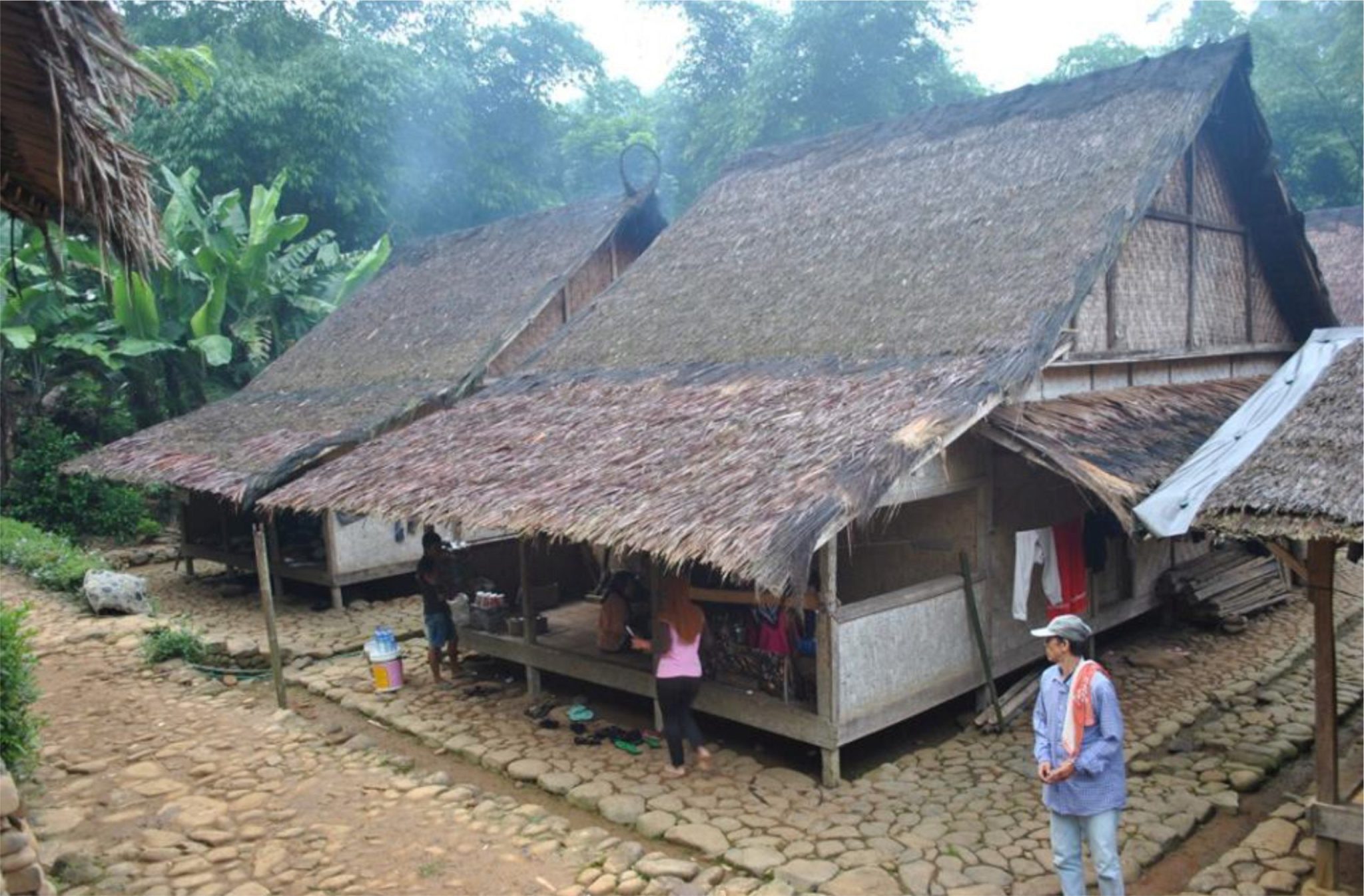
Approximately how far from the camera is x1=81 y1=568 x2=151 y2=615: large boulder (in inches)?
442

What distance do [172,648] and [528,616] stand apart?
4.13 metres

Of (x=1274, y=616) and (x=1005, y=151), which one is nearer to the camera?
(x=1005, y=151)

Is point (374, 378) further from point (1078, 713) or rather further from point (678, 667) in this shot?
point (1078, 713)

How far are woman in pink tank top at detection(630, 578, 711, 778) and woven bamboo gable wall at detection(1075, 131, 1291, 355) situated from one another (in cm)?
408

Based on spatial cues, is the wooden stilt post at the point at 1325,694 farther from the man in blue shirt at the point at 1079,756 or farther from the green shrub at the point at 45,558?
the green shrub at the point at 45,558

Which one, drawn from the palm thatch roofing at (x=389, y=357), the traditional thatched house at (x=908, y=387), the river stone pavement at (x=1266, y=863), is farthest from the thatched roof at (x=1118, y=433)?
the palm thatch roofing at (x=389, y=357)

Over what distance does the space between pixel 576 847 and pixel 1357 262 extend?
52.8 feet

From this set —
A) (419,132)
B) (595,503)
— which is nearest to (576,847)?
(595,503)

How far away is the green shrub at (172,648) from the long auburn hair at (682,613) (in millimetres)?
5850

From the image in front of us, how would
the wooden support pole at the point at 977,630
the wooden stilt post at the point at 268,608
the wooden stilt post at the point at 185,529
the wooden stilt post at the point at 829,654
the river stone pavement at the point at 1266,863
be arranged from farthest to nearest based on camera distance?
1. the wooden stilt post at the point at 185,529
2. the wooden stilt post at the point at 268,608
3. the wooden support pole at the point at 977,630
4. the wooden stilt post at the point at 829,654
5. the river stone pavement at the point at 1266,863

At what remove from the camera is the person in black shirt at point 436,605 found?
8.98 meters

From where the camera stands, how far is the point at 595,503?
21.9ft

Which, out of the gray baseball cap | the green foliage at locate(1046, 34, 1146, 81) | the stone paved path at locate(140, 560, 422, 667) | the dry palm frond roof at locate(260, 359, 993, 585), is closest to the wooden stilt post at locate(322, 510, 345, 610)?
the stone paved path at locate(140, 560, 422, 667)

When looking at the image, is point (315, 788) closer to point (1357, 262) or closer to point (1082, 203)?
point (1082, 203)
